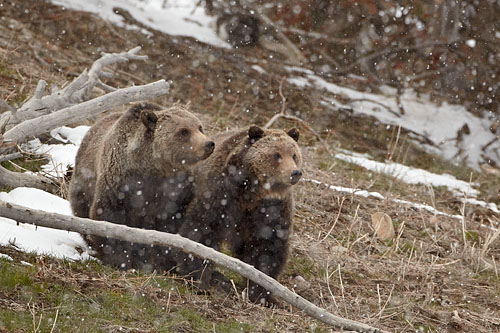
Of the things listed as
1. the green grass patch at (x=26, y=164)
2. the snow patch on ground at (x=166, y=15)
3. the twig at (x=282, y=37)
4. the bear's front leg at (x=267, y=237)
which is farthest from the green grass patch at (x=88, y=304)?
the twig at (x=282, y=37)

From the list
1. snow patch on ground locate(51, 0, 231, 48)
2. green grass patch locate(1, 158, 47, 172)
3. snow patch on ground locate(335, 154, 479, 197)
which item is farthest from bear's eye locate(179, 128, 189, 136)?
snow patch on ground locate(51, 0, 231, 48)

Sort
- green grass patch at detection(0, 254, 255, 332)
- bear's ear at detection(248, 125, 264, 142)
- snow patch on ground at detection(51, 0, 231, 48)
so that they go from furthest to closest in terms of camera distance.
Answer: snow patch on ground at detection(51, 0, 231, 48)
bear's ear at detection(248, 125, 264, 142)
green grass patch at detection(0, 254, 255, 332)

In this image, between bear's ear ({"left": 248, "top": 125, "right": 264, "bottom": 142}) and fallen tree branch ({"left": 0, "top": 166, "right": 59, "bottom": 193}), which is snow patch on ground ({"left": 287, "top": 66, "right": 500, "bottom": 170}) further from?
bear's ear ({"left": 248, "top": 125, "right": 264, "bottom": 142})

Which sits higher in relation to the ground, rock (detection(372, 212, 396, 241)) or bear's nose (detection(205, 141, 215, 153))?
bear's nose (detection(205, 141, 215, 153))

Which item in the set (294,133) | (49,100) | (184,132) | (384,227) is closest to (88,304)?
(184,132)

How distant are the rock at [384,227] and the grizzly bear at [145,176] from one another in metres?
3.26

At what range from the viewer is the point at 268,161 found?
594 cm

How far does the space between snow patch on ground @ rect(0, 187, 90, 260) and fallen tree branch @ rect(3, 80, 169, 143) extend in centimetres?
59

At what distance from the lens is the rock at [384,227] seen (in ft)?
28.0

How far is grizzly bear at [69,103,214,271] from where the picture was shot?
19.3ft

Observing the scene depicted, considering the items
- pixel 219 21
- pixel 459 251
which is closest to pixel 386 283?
pixel 459 251

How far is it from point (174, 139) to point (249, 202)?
900mm

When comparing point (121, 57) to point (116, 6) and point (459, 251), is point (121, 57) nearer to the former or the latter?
point (459, 251)

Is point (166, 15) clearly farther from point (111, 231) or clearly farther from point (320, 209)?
point (111, 231)
